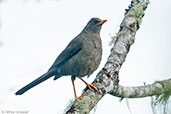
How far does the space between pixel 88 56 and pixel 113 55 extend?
3.92 ft

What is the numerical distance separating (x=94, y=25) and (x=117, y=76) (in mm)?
2444

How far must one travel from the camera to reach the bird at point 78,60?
237 inches

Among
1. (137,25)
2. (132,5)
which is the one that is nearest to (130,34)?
(137,25)

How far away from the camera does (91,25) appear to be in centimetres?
689

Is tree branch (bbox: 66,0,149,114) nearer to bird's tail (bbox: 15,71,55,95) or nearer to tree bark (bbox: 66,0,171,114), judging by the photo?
tree bark (bbox: 66,0,171,114)

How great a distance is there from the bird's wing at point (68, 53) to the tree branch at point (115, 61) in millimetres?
1200

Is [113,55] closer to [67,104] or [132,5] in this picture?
[67,104]

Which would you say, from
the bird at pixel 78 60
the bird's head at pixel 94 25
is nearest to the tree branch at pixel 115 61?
the bird at pixel 78 60

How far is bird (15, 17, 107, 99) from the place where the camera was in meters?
6.02

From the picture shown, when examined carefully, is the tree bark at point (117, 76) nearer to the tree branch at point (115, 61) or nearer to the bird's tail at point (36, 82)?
the tree branch at point (115, 61)

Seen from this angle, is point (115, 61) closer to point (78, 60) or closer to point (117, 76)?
point (117, 76)

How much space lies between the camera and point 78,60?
6141 mm

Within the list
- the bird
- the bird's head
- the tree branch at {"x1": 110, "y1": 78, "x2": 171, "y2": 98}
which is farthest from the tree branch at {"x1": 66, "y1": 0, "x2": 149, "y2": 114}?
the bird's head

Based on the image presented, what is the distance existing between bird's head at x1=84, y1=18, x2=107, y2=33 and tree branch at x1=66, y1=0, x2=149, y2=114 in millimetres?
1123
